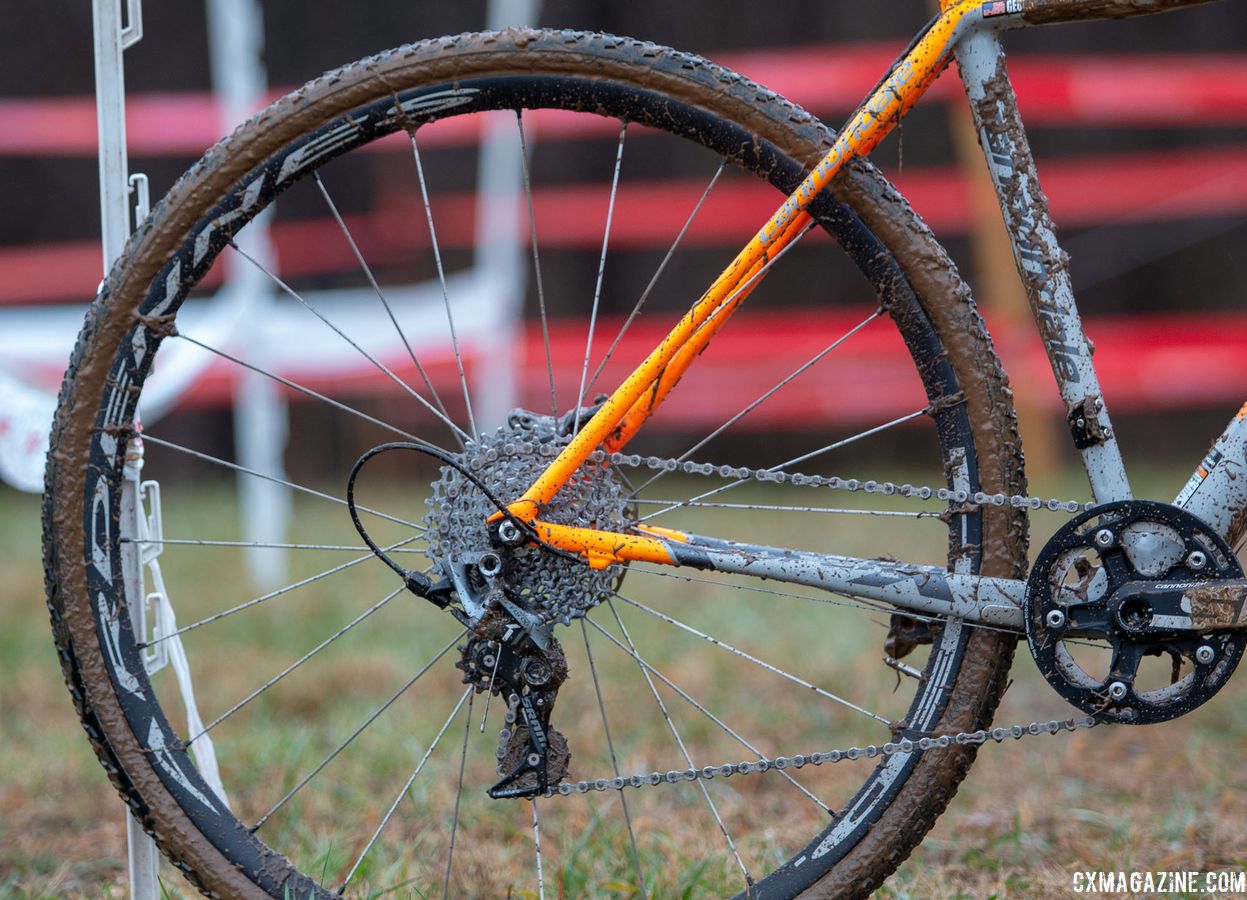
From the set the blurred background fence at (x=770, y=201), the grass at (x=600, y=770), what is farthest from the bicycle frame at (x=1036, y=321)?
the blurred background fence at (x=770, y=201)

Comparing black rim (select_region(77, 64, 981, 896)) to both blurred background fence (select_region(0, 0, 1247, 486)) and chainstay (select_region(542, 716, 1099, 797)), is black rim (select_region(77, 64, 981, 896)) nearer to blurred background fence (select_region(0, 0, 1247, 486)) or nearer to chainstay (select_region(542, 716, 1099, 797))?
chainstay (select_region(542, 716, 1099, 797))

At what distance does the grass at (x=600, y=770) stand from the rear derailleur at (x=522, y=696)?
0.35 ft

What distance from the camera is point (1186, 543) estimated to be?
4.71 ft

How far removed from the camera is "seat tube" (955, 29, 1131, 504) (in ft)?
4.83

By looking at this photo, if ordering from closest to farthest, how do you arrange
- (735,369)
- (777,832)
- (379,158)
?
(777,832)
(735,369)
(379,158)

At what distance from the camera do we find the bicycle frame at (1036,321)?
4.75ft

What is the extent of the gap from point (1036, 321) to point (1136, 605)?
13.9 inches

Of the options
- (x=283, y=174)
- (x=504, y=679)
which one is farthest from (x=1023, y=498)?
(x=283, y=174)

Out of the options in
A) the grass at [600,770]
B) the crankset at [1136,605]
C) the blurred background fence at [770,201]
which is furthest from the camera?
the blurred background fence at [770,201]

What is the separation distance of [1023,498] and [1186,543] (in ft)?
0.64

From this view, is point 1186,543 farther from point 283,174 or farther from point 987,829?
point 283,174

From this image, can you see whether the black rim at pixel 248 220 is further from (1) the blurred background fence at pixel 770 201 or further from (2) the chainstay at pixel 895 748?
(1) the blurred background fence at pixel 770 201

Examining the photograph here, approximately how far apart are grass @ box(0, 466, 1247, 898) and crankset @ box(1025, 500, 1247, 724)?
0.45 metres

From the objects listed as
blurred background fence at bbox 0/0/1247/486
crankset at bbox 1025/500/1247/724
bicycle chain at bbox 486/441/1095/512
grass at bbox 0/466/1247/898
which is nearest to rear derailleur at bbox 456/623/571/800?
grass at bbox 0/466/1247/898
